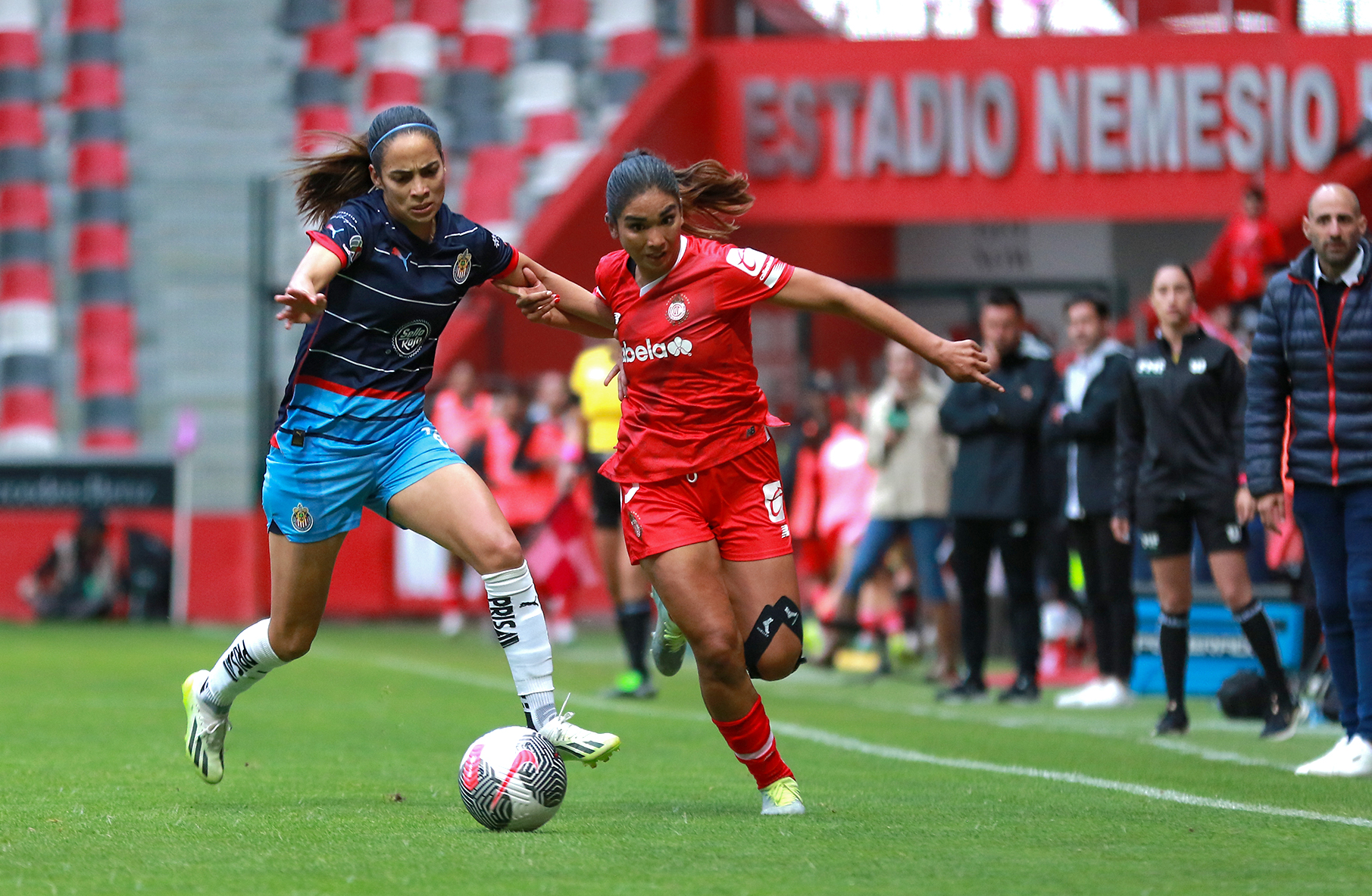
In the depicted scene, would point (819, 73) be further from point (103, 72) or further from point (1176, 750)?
point (1176, 750)

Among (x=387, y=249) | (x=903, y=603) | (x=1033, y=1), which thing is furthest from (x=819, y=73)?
(x=387, y=249)

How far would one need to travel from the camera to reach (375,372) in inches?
259

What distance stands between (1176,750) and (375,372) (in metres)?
4.10

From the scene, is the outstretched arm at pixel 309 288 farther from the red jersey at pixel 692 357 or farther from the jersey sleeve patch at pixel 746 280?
the jersey sleeve patch at pixel 746 280

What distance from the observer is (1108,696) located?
11.4 meters

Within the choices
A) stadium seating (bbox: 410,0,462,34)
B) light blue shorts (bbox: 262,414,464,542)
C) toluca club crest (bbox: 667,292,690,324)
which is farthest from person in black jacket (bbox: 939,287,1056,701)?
stadium seating (bbox: 410,0,462,34)

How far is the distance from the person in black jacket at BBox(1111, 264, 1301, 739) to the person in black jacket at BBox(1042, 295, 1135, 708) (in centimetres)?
123

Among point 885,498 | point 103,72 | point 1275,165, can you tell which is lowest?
point 885,498

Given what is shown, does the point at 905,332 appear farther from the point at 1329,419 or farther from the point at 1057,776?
the point at 1329,419

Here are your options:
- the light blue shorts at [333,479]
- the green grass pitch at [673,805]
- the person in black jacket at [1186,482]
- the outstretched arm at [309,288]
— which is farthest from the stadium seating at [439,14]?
the outstretched arm at [309,288]

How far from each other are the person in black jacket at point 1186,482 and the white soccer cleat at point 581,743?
407 centimetres

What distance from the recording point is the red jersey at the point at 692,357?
6441mm

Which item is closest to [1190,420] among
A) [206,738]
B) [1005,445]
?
[1005,445]

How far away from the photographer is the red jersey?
6.44m
